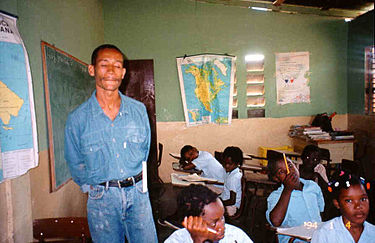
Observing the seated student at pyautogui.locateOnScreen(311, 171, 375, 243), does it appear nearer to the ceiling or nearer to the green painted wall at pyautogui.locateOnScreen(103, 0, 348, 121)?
the green painted wall at pyautogui.locateOnScreen(103, 0, 348, 121)

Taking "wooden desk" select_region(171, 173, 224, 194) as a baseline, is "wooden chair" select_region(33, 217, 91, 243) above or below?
above

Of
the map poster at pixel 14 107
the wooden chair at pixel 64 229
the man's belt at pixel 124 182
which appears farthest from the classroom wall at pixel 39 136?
the man's belt at pixel 124 182

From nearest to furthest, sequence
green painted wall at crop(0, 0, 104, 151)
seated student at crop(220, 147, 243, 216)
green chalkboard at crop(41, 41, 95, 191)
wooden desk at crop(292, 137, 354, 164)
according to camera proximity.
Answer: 1. green painted wall at crop(0, 0, 104, 151)
2. green chalkboard at crop(41, 41, 95, 191)
3. seated student at crop(220, 147, 243, 216)
4. wooden desk at crop(292, 137, 354, 164)

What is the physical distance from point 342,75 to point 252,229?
12.6 ft

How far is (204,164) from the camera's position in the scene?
3439 millimetres

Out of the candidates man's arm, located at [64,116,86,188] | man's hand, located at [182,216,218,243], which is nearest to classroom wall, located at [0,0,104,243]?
man's arm, located at [64,116,86,188]

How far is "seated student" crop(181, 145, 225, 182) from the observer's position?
332 centimetres

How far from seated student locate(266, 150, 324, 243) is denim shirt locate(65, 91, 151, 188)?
94cm

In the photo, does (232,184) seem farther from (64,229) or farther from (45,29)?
(45,29)

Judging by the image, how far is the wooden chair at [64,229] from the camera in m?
1.58

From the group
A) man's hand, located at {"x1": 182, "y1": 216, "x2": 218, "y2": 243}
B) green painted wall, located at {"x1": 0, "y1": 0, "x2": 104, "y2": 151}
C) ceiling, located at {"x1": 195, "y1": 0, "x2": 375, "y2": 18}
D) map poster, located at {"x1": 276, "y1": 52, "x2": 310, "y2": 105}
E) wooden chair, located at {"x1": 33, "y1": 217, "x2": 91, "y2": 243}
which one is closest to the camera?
man's hand, located at {"x1": 182, "y1": 216, "x2": 218, "y2": 243}

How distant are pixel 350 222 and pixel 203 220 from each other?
853 millimetres

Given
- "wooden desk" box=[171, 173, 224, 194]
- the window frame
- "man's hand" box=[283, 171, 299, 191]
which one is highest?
the window frame

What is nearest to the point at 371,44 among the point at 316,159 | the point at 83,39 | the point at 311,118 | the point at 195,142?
the point at 311,118
